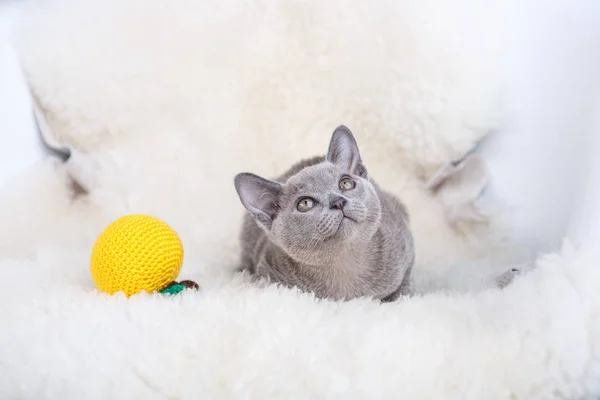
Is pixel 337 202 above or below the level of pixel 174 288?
above

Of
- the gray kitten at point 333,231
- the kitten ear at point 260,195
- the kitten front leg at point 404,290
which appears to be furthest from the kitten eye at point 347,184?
the kitten front leg at point 404,290

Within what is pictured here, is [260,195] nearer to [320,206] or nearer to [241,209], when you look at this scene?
[320,206]

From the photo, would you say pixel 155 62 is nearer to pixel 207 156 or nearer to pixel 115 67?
pixel 115 67

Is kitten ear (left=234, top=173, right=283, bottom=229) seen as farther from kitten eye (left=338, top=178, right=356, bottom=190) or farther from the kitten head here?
kitten eye (left=338, top=178, right=356, bottom=190)

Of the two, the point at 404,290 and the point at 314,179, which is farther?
the point at 404,290

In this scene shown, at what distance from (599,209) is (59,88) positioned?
1.15m

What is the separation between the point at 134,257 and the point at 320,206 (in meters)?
0.28

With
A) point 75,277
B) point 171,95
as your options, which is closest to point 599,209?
point 75,277

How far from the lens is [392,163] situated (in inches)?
54.7

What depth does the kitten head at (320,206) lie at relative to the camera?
0.88m

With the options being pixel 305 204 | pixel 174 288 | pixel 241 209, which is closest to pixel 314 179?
pixel 305 204

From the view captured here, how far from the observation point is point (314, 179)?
3.04 ft

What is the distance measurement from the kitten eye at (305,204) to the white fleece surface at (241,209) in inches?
5.3

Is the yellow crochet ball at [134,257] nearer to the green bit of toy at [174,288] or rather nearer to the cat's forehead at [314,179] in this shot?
the green bit of toy at [174,288]
